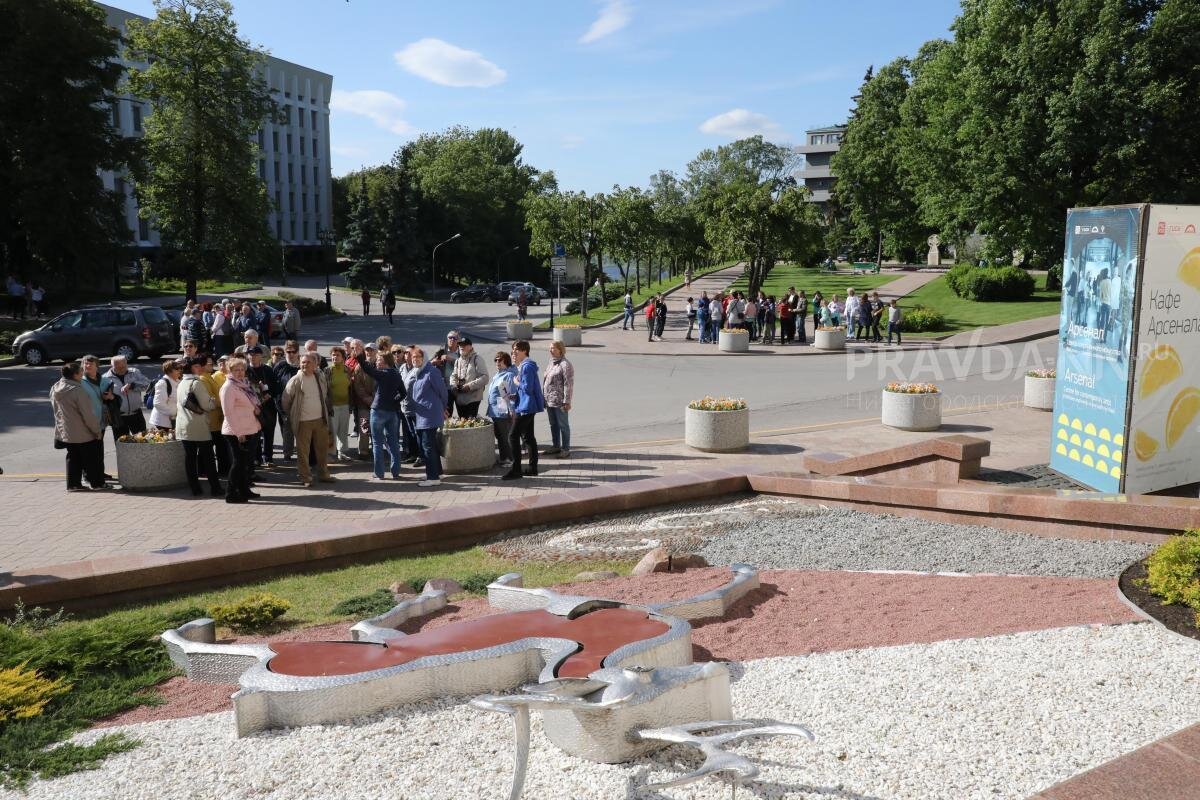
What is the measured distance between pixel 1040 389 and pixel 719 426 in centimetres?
665

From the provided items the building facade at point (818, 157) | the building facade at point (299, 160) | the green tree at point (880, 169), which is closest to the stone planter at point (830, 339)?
the green tree at point (880, 169)

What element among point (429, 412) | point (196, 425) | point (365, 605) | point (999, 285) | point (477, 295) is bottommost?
point (365, 605)

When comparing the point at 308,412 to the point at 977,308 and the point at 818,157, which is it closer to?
the point at 977,308

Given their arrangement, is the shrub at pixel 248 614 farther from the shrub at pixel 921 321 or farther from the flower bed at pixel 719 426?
the shrub at pixel 921 321

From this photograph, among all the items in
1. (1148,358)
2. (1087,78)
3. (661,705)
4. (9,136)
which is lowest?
(661,705)

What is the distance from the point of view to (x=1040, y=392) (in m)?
16.5

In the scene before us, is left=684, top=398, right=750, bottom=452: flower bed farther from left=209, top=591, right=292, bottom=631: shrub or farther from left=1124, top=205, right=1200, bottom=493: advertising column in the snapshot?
left=209, top=591, right=292, bottom=631: shrub

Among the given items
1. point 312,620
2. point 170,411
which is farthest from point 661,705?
point 170,411

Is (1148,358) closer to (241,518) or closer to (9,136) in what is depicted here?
(241,518)

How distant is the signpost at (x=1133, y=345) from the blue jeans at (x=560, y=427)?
6.19 meters

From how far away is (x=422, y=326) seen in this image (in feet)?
131

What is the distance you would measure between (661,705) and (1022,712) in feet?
6.05

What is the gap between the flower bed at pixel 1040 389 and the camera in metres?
16.4

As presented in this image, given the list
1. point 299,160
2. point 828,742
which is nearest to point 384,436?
point 828,742
